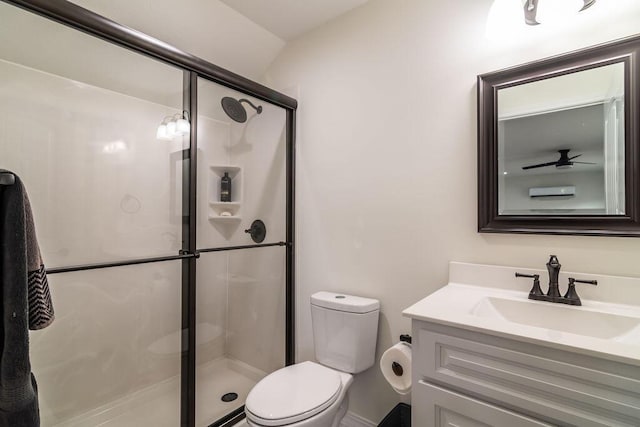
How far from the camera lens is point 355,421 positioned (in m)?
1.75

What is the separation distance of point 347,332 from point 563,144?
1.28 m

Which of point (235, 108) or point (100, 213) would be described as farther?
point (235, 108)

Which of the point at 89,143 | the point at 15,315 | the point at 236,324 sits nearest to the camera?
the point at 15,315

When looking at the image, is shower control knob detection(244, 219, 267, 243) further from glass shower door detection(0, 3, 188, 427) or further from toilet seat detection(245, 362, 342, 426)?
toilet seat detection(245, 362, 342, 426)

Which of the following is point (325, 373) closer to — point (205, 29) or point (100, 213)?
point (100, 213)

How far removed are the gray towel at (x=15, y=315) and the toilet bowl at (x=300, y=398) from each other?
30.4 inches

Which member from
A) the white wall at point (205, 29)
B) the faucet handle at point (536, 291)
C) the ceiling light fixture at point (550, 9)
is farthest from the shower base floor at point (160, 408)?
the ceiling light fixture at point (550, 9)

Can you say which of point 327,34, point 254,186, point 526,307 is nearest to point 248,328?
point 254,186

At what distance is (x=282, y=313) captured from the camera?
2.06m

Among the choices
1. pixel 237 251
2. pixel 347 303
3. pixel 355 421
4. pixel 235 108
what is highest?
pixel 235 108

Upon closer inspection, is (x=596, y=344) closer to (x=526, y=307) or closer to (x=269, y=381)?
(x=526, y=307)

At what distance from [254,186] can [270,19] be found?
1063 mm

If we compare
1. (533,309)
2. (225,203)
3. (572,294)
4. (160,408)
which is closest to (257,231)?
(225,203)

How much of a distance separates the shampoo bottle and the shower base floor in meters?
0.98
